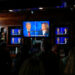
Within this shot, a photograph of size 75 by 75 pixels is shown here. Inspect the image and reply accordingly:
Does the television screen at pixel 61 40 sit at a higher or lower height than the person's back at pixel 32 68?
higher

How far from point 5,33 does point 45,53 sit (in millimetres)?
3373

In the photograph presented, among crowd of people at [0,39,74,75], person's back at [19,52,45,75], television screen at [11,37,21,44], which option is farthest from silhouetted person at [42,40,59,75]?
television screen at [11,37,21,44]

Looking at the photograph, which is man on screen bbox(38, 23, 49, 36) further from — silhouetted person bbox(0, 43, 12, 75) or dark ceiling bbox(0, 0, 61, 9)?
silhouetted person bbox(0, 43, 12, 75)

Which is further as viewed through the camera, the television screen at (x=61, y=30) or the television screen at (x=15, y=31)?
the television screen at (x=15, y=31)

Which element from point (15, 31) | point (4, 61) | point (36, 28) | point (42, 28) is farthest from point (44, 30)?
point (4, 61)

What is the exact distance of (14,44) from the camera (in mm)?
5582

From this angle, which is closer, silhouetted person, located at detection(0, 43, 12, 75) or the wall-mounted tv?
silhouetted person, located at detection(0, 43, 12, 75)

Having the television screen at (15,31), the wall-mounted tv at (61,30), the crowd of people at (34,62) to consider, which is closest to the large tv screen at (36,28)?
the television screen at (15,31)

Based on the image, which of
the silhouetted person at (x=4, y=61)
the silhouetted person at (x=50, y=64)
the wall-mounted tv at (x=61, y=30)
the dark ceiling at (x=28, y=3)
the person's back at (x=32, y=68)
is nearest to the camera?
the person's back at (x=32, y=68)

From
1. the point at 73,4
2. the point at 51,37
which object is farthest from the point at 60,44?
the point at 73,4

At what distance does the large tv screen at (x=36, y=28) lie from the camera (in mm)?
5238

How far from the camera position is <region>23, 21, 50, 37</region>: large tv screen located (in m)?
5.24

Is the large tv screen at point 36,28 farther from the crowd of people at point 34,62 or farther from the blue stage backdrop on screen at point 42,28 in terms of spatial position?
the crowd of people at point 34,62

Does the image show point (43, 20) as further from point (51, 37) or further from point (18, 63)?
point (18, 63)
